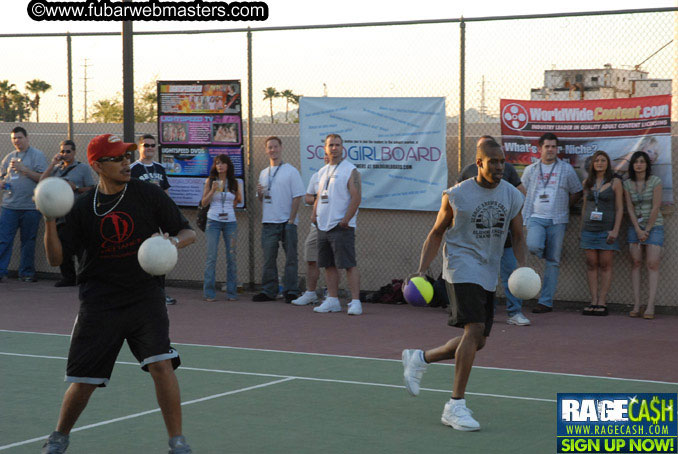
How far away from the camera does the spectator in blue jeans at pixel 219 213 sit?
14.1 metres

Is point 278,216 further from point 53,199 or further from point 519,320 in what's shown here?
point 53,199

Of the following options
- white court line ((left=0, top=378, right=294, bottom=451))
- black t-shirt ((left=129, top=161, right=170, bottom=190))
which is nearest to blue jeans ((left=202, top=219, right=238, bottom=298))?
black t-shirt ((left=129, top=161, right=170, bottom=190))

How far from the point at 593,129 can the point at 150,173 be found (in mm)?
5841

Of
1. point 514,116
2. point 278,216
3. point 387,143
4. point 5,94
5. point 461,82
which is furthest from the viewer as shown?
point 5,94

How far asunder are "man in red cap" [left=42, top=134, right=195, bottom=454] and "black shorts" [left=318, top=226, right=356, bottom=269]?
6793 mm

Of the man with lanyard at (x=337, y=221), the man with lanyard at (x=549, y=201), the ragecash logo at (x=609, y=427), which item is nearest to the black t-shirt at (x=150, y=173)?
the man with lanyard at (x=337, y=221)

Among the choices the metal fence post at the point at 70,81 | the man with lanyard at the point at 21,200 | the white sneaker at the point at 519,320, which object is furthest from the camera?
the metal fence post at the point at 70,81

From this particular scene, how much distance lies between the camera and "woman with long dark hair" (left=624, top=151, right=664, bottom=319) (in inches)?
490

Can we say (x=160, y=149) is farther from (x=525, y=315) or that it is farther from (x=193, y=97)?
(x=525, y=315)

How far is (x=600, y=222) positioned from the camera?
41.6 ft

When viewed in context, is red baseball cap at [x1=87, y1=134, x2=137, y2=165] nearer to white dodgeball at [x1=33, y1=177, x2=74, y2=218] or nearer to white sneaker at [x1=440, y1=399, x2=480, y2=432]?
white dodgeball at [x1=33, y1=177, x2=74, y2=218]

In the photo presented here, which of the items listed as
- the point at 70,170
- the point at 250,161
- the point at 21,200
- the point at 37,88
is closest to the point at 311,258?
the point at 250,161

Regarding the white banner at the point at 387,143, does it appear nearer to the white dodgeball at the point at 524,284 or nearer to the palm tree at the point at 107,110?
the palm tree at the point at 107,110

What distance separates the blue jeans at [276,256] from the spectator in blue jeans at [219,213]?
456 millimetres
